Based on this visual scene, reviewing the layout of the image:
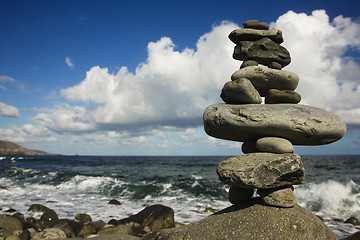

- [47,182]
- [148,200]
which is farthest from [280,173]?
[47,182]

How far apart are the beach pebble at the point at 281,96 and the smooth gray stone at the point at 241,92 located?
304 mm

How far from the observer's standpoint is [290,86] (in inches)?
258

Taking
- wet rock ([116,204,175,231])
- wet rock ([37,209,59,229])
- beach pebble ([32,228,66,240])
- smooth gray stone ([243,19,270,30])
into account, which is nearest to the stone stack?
smooth gray stone ([243,19,270,30])

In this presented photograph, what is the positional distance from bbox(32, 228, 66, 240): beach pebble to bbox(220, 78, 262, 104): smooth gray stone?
6.68 metres

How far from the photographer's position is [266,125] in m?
5.62

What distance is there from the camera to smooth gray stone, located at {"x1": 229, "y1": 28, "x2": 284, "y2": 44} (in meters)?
6.82

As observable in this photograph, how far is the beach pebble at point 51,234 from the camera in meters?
8.14

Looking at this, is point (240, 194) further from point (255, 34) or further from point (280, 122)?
point (255, 34)

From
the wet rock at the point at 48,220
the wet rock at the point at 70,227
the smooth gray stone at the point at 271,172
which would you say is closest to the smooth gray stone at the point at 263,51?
the smooth gray stone at the point at 271,172

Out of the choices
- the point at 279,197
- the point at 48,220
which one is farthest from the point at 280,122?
the point at 48,220

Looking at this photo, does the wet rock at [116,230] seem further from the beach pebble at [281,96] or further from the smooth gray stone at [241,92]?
the beach pebble at [281,96]

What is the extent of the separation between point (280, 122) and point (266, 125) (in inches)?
11.1

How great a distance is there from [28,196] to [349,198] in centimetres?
1975

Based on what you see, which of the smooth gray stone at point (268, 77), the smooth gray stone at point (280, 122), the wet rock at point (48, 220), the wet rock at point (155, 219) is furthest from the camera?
the wet rock at point (48, 220)
